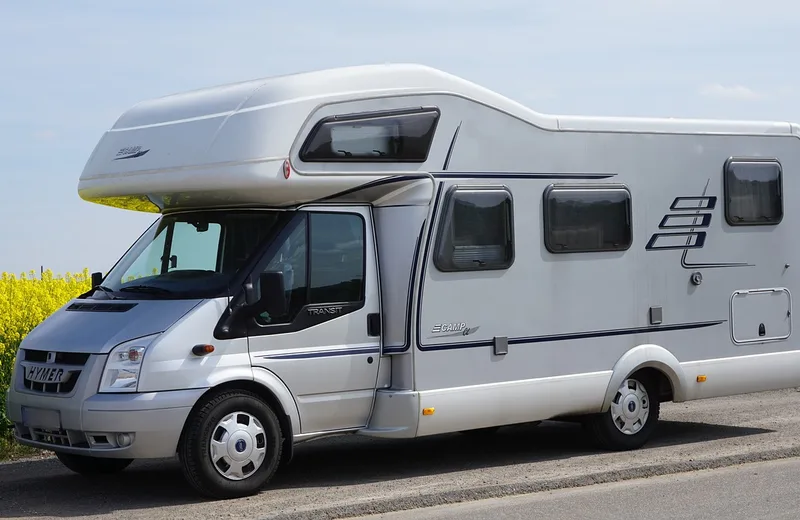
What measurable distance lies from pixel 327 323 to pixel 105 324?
162cm

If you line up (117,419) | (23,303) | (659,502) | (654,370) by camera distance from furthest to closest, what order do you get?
(23,303) < (654,370) < (659,502) < (117,419)

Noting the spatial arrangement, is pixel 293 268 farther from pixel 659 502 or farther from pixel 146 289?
pixel 659 502

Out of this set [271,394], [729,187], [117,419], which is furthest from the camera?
[729,187]

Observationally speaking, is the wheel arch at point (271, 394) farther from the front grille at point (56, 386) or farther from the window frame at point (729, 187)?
the window frame at point (729, 187)

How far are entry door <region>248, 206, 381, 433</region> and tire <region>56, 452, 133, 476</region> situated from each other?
1630 millimetres

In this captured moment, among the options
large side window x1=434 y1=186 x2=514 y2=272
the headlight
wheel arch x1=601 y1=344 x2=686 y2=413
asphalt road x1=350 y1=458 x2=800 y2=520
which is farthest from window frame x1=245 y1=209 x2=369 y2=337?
wheel arch x1=601 y1=344 x2=686 y2=413

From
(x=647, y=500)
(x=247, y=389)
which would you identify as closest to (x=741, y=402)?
(x=647, y=500)

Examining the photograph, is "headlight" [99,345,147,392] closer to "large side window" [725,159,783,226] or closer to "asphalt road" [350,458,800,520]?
"asphalt road" [350,458,800,520]

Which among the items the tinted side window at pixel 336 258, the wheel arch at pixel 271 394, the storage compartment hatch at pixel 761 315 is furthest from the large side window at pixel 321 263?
the storage compartment hatch at pixel 761 315

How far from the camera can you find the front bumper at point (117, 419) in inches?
330

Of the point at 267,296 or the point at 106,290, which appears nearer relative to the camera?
the point at 267,296

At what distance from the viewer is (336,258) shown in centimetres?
931

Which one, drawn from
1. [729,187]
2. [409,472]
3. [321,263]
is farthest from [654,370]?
[321,263]

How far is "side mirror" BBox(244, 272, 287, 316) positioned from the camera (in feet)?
28.6
